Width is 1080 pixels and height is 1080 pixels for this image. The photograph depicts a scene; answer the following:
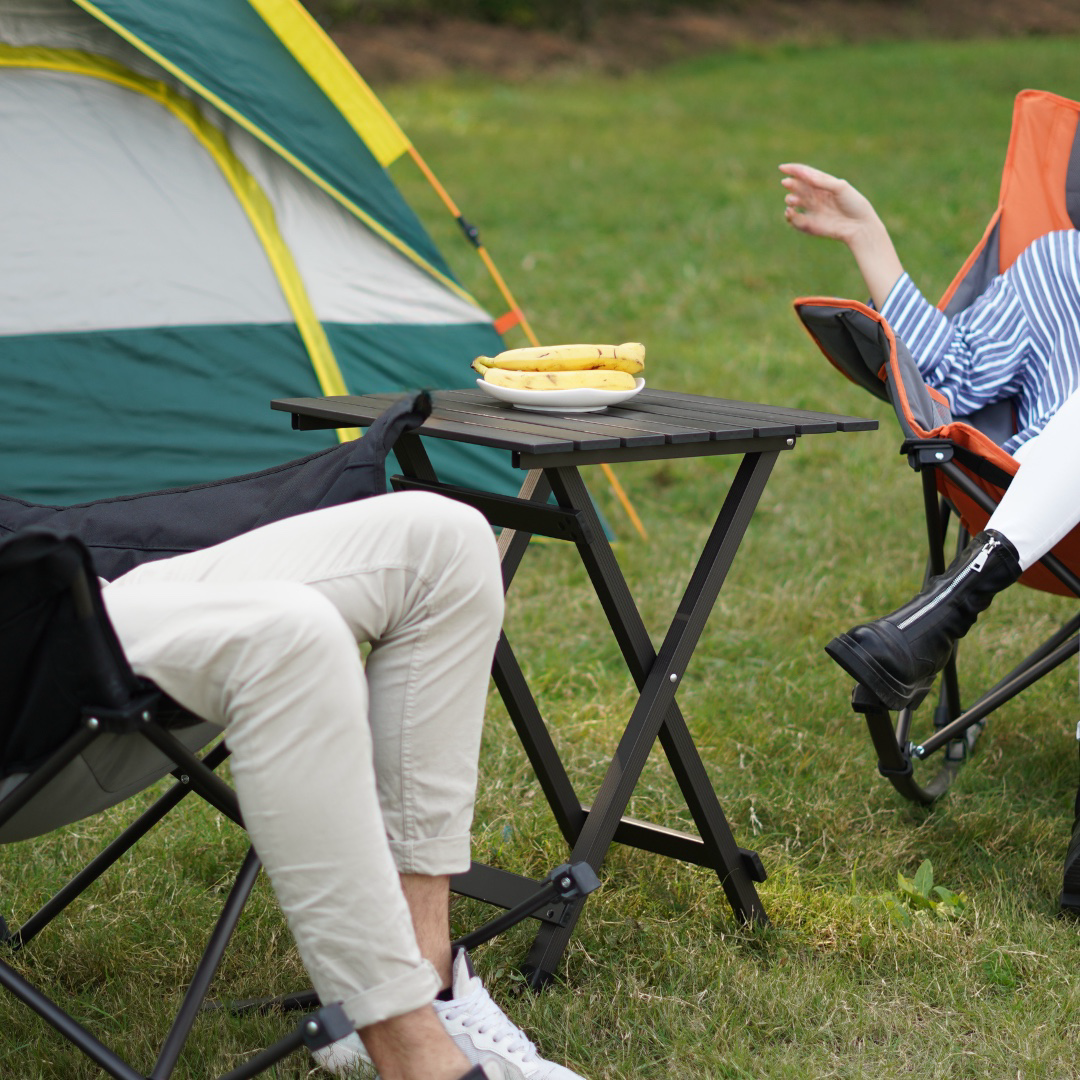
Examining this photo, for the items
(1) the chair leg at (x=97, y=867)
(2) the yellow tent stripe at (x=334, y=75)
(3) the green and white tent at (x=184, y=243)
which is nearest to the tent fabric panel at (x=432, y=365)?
(3) the green and white tent at (x=184, y=243)

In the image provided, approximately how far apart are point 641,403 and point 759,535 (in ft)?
5.45

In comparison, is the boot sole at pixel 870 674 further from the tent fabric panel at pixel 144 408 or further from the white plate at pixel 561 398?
the tent fabric panel at pixel 144 408

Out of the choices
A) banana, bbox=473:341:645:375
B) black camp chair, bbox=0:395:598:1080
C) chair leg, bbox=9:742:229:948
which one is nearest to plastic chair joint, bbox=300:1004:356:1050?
black camp chair, bbox=0:395:598:1080

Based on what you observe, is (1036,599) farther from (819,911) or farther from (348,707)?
(348,707)

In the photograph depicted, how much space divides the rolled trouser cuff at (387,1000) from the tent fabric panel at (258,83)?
2.18m

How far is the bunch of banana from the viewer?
5.88 feet

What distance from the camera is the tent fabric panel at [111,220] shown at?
289 centimetres

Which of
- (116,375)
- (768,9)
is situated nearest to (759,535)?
(116,375)

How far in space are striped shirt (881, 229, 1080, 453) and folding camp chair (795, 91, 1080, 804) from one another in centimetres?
6

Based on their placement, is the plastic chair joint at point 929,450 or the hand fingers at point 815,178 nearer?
the plastic chair joint at point 929,450

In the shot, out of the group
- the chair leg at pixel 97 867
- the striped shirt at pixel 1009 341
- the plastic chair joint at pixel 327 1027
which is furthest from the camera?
the striped shirt at pixel 1009 341

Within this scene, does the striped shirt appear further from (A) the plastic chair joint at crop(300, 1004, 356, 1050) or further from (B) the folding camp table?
(A) the plastic chair joint at crop(300, 1004, 356, 1050)

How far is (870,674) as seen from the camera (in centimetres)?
183

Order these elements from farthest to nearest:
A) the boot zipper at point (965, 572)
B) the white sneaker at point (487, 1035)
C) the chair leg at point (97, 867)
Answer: the boot zipper at point (965, 572)
the chair leg at point (97, 867)
the white sneaker at point (487, 1035)
